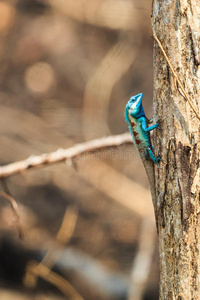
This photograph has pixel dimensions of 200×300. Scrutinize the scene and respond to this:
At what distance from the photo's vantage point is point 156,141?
2.09m

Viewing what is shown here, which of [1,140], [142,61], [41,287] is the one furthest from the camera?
[142,61]

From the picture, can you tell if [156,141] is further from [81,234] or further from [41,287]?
[81,234]

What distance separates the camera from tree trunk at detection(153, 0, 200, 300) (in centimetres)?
190

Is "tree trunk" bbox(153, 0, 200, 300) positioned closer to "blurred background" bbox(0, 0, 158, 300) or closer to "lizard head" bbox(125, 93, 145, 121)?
"lizard head" bbox(125, 93, 145, 121)

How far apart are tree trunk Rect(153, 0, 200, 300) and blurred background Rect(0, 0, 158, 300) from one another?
374 cm

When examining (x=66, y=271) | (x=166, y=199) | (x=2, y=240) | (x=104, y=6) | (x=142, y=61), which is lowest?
(x=166, y=199)

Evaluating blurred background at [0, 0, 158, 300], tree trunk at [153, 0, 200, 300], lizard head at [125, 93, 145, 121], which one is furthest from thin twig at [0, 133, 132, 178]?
blurred background at [0, 0, 158, 300]

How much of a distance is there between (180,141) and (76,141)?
5.96 metres

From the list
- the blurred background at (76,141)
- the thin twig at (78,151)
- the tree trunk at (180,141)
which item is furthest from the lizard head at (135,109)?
the blurred background at (76,141)

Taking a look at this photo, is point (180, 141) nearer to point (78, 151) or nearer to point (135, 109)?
point (135, 109)

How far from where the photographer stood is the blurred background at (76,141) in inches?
242

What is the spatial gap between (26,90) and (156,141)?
667cm

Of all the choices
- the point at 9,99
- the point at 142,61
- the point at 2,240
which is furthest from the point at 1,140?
the point at 142,61

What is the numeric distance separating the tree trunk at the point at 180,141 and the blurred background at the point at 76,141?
3739 millimetres
